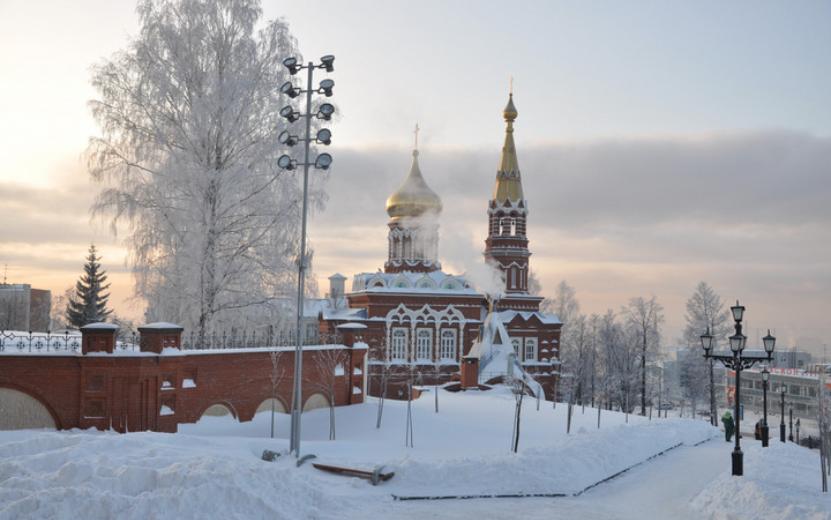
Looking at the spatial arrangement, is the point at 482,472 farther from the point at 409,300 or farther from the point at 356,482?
the point at 409,300

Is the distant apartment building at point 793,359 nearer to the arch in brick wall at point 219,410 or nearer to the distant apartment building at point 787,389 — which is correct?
the distant apartment building at point 787,389

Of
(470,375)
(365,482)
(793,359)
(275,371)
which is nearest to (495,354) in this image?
(470,375)

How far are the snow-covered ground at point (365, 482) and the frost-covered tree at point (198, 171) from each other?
4.12 meters

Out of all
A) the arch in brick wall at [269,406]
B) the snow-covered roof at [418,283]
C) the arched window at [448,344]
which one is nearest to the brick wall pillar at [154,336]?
the arch in brick wall at [269,406]

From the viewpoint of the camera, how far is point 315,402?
2298 centimetres

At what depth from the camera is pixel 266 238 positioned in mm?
22375

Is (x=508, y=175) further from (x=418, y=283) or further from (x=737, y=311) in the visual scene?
(x=737, y=311)

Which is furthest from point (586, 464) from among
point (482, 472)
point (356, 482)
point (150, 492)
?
point (150, 492)

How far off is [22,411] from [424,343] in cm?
3288

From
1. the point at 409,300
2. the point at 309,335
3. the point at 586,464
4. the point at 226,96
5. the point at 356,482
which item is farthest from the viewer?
the point at 409,300

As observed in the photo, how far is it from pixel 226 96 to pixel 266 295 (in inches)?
231

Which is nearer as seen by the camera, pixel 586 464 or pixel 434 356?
pixel 586 464

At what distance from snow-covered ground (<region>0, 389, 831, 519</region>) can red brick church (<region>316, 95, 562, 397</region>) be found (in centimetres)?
2069

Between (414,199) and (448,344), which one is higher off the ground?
(414,199)
